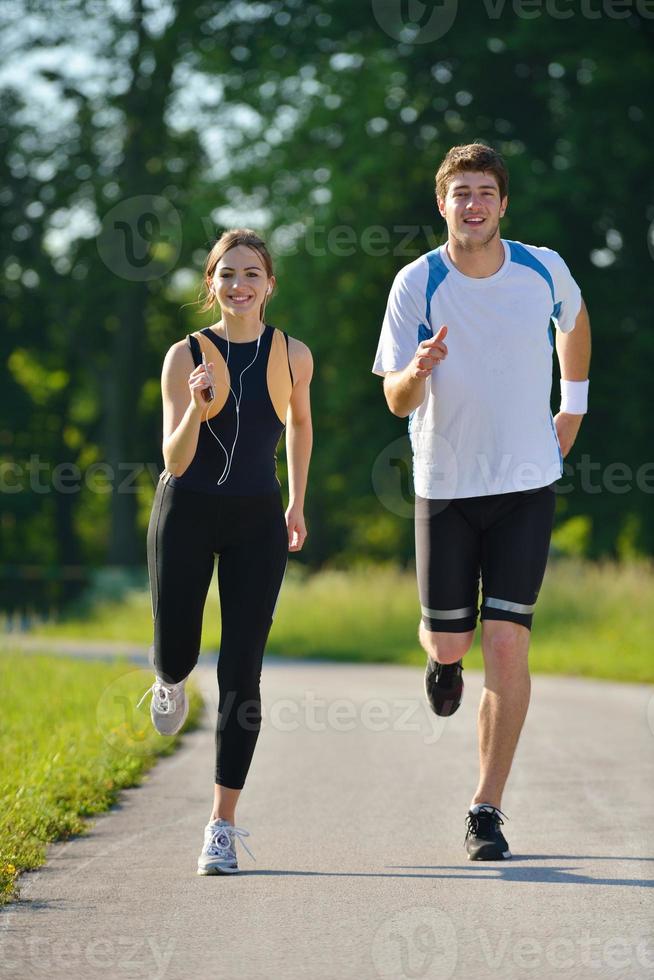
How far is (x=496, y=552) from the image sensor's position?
20.3 feet

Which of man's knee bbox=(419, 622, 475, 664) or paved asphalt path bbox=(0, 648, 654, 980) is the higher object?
man's knee bbox=(419, 622, 475, 664)

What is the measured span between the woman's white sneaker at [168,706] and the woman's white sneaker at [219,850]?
445mm

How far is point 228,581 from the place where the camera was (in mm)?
5867

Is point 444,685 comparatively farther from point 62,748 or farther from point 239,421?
point 62,748

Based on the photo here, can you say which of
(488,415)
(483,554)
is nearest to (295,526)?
(483,554)

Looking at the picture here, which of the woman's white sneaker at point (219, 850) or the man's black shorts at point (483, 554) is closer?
the woman's white sneaker at point (219, 850)

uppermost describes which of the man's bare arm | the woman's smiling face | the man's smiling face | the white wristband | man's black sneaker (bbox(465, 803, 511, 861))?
the man's smiling face

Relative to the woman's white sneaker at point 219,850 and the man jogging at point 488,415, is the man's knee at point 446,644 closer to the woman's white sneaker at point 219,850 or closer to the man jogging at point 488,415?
the man jogging at point 488,415

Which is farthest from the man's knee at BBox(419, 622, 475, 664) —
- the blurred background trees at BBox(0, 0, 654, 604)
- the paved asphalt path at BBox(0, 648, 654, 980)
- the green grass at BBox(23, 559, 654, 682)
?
the blurred background trees at BBox(0, 0, 654, 604)

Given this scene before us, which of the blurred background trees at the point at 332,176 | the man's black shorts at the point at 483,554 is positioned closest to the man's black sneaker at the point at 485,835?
the man's black shorts at the point at 483,554

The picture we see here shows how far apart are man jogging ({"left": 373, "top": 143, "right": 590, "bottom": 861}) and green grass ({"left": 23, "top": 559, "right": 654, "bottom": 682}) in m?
10.0

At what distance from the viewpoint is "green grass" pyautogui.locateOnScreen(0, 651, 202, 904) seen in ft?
20.7

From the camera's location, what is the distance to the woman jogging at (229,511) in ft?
19.0

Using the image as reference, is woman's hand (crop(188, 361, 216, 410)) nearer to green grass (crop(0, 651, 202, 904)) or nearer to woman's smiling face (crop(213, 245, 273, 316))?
woman's smiling face (crop(213, 245, 273, 316))
